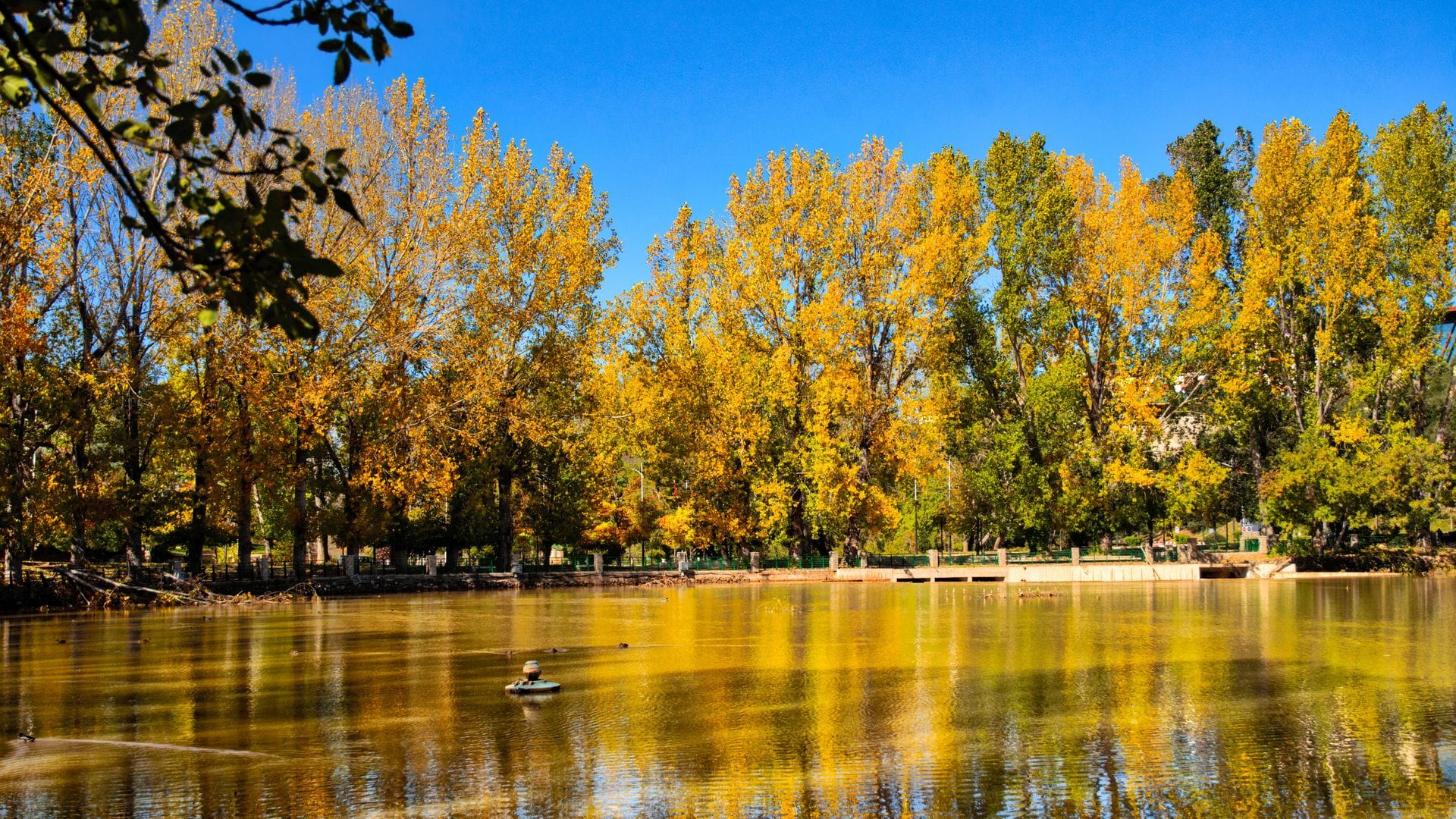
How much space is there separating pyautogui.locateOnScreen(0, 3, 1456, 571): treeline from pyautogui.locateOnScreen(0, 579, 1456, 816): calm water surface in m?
18.7

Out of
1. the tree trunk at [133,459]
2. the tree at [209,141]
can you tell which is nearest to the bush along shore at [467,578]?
the tree trunk at [133,459]

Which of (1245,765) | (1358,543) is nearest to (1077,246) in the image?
(1358,543)

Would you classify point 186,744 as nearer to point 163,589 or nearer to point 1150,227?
point 163,589

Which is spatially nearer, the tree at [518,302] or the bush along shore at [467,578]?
the bush along shore at [467,578]

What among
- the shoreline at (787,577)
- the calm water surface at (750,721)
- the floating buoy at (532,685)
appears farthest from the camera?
the shoreline at (787,577)

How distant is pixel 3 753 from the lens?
9.87 metres

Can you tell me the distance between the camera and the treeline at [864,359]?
3778 centimetres

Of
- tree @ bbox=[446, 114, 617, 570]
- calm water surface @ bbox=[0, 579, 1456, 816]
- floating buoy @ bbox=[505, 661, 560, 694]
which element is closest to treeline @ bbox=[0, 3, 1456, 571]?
tree @ bbox=[446, 114, 617, 570]

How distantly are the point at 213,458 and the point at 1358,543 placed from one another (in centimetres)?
4002

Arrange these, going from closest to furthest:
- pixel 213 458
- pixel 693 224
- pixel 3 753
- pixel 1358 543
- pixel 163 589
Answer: pixel 3 753
pixel 163 589
pixel 213 458
pixel 1358 543
pixel 693 224

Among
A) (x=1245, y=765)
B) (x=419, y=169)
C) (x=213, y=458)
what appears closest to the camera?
(x=1245, y=765)

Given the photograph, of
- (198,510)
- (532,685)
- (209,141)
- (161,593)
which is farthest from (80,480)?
(209,141)

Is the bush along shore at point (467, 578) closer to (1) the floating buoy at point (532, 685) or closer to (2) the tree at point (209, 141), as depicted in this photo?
(1) the floating buoy at point (532, 685)

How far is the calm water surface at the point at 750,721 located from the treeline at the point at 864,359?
18672 mm
